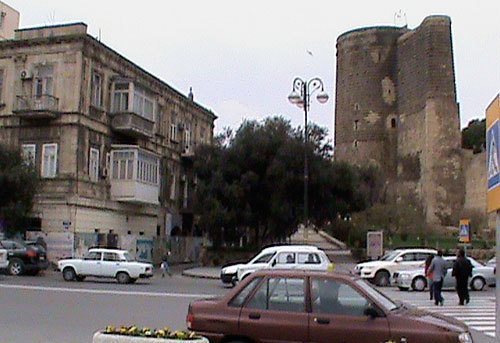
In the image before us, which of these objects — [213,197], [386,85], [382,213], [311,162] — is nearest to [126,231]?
[213,197]

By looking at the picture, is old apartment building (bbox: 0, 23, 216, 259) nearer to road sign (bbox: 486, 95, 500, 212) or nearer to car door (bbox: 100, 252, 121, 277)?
car door (bbox: 100, 252, 121, 277)

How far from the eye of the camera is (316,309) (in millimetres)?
8672

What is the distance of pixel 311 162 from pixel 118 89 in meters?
13.4

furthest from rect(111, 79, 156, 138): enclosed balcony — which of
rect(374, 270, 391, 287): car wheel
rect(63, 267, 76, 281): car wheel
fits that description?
rect(374, 270, 391, 287): car wheel

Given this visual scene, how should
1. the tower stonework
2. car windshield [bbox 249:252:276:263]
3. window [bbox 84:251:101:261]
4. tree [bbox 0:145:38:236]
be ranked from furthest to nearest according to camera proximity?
the tower stonework → tree [bbox 0:145:38:236] → window [bbox 84:251:101:261] → car windshield [bbox 249:252:276:263]

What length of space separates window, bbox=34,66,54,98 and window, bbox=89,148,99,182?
165 inches

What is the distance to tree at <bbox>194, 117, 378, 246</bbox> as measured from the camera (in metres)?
43.1

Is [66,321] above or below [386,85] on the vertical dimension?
below

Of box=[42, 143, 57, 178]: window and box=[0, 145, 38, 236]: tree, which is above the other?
box=[42, 143, 57, 178]: window

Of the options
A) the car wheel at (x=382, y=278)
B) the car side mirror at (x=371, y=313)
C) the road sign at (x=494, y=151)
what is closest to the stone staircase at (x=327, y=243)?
the car wheel at (x=382, y=278)

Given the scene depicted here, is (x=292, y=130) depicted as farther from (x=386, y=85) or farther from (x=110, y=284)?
(x=386, y=85)

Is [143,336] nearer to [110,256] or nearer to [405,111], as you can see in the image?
[110,256]

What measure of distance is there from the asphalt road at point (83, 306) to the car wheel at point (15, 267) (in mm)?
1944

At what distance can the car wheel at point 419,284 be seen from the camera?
2688 centimetres
